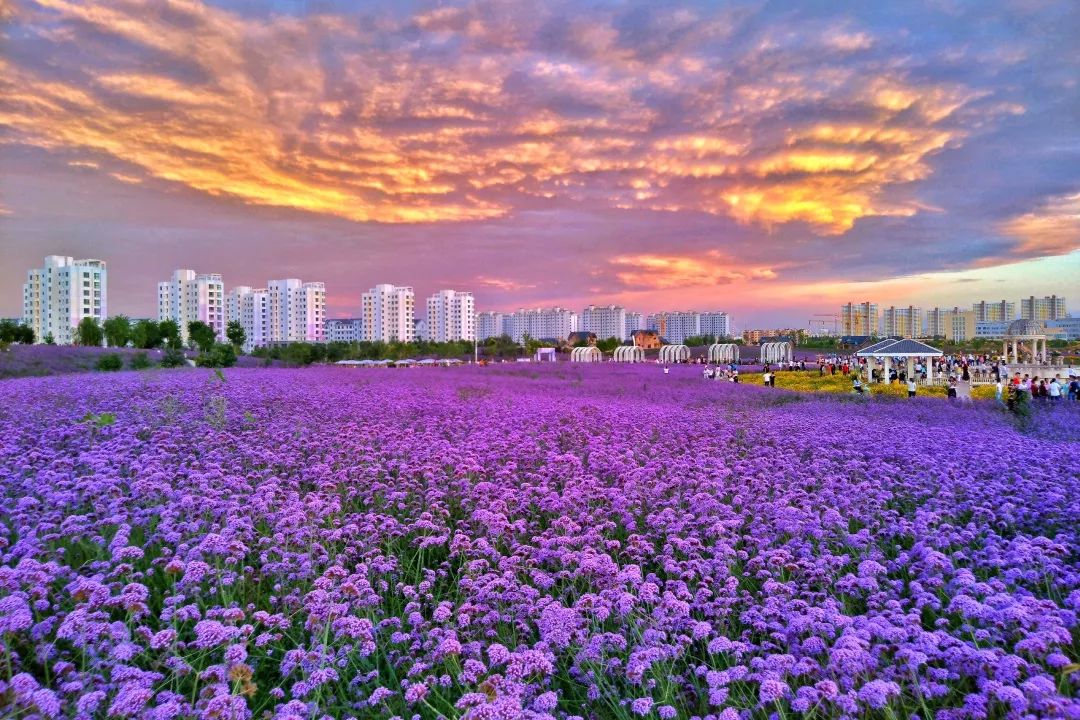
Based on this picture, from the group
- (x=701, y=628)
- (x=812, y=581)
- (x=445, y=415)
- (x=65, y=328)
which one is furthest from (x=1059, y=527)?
(x=65, y=328)

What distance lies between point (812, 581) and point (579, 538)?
1.39 metres

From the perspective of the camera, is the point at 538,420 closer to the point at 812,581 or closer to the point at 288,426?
the point at 288,426

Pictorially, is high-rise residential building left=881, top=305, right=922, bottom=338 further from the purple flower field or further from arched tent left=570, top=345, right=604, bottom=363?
the purple flower field

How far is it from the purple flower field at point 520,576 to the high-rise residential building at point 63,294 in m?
138

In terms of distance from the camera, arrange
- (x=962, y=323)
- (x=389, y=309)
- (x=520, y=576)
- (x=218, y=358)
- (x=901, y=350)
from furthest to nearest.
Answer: (x=962, y=323) → (x=389, y=309) → (x=218, y=358) → (x=901, y=350) → (x=520, y=576)

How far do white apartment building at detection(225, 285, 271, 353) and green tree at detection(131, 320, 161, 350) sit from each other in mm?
97311

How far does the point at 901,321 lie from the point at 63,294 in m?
209

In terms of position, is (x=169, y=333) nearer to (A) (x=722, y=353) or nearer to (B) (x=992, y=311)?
(A) (x=722, y=353)

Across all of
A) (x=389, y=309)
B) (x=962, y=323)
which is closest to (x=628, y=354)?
(x=389, y=309)

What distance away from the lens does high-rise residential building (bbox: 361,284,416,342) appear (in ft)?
556

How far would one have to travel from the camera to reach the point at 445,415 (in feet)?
33.4

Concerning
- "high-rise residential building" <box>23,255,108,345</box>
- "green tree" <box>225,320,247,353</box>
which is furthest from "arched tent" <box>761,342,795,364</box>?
"high-rise residential building" <box>23,255,108,345</box>

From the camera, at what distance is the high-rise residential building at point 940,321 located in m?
175

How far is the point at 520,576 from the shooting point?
394 cm
